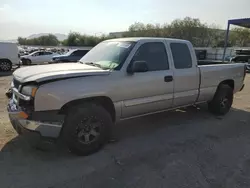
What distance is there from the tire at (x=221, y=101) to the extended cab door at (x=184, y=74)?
97cm

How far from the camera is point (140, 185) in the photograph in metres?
3.22

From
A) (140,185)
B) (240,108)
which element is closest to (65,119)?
(140,185)

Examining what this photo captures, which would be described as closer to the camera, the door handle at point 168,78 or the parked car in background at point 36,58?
the door handle at point 168,78

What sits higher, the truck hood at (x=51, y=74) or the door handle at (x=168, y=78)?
the truck hood at (x=51, y=74)

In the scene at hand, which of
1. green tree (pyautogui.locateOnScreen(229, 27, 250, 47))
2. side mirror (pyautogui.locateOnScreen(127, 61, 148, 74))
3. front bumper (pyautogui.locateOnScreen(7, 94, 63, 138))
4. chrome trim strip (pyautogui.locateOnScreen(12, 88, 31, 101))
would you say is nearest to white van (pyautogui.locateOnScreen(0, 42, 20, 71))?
chrome trim strip (pyautogui.locateOnScreen(12, 88, 31, 101))

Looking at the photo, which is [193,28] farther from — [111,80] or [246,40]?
[111,80]

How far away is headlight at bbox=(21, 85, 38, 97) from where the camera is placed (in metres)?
3.49

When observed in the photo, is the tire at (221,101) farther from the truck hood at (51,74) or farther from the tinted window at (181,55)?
the truck hood at (51,74)

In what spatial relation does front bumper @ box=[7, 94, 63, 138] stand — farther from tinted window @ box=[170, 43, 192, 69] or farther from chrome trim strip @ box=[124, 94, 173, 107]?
tinted window @ box=[170, 43, 192, 69]

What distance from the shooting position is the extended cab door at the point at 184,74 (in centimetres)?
510

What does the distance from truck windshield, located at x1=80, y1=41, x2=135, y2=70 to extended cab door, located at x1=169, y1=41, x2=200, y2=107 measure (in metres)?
1.09

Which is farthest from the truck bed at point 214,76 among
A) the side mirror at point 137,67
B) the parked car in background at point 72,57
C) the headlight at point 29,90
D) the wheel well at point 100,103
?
the parked car in background at point 72,57

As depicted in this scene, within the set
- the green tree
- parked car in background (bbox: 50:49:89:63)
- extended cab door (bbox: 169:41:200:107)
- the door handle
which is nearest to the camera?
the door handle

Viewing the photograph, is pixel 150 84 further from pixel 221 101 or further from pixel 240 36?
pixel 240 36
